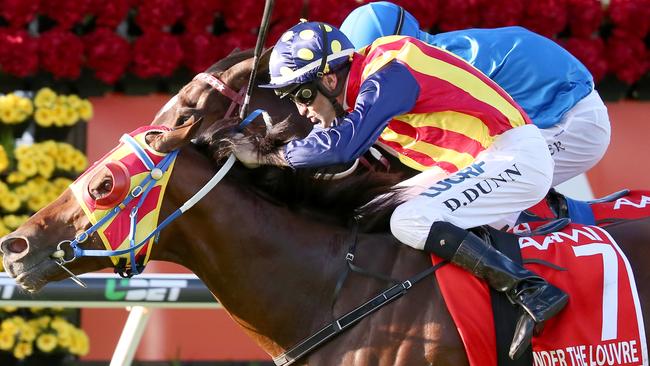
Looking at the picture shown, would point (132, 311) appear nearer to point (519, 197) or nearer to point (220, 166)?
point (220, 166)

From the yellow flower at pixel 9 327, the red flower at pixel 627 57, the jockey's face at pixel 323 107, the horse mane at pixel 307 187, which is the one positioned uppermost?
the jockey's face at pixel 323 107

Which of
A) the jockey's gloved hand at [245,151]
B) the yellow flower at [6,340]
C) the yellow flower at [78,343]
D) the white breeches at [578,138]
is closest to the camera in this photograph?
the jockey's gloved hand at [245,151]

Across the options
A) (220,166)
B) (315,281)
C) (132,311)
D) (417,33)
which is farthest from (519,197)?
(132,311)

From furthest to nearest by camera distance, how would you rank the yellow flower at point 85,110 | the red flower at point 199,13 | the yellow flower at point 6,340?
the red flower at point 199,13
the yellow flower at point 85,110
the yellow flower at point 6,340

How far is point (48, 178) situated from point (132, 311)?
175 centimetres

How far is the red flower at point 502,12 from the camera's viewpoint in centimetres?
712

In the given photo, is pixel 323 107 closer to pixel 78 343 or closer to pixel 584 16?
pixel 78 343

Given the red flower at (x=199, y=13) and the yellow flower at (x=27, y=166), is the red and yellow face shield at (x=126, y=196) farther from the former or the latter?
the red flower at (x=199, y=13)

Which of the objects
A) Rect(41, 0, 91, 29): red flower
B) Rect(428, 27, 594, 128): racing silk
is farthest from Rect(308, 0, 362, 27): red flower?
Rect(428, 27, 594, 128): racing silk

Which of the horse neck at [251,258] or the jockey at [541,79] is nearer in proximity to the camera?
the horse neck at [251,258]

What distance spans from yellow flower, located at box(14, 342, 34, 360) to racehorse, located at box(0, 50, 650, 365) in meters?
2.96

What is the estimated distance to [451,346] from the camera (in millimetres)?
3639

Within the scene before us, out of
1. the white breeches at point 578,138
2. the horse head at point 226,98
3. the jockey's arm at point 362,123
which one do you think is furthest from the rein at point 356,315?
the horse head at point 226,98

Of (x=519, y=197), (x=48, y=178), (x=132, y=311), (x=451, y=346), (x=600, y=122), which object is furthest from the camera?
(x=48, y=178)
